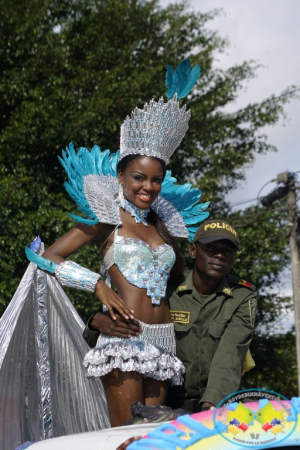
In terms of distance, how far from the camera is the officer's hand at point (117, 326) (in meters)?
3.38

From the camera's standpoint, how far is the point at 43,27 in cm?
1320

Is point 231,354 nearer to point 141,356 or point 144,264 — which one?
point 141,356

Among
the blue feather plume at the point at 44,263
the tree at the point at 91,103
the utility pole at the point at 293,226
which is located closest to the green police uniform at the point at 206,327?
the blue feather plume at the point at 44,263

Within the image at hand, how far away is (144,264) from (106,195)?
1.35 ft

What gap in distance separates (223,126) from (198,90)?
0.86 m

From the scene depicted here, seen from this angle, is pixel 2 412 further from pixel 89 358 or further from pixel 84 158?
pixel 84 158

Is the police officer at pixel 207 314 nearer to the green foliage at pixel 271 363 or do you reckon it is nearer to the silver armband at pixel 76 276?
the silver armband at pixel 76 276

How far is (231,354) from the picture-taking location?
3422mm

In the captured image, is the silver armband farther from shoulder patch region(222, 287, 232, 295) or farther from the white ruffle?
shoulder patch region(222, 287, 232, 295)

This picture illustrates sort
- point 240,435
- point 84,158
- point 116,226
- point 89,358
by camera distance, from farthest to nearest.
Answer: point 84,158, point 116,226, point 89,358, point 240,435

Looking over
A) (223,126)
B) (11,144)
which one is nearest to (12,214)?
(11,144)

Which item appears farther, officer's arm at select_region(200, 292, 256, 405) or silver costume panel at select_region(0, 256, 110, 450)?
silver costume panel at select_region(0, 256, 110, 450)

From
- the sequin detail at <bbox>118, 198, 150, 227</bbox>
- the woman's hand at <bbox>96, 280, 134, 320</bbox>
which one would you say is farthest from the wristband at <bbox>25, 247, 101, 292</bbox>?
the sequin detail at <bbox>118, 198, 150, 227</bbox>

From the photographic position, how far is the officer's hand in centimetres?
338
